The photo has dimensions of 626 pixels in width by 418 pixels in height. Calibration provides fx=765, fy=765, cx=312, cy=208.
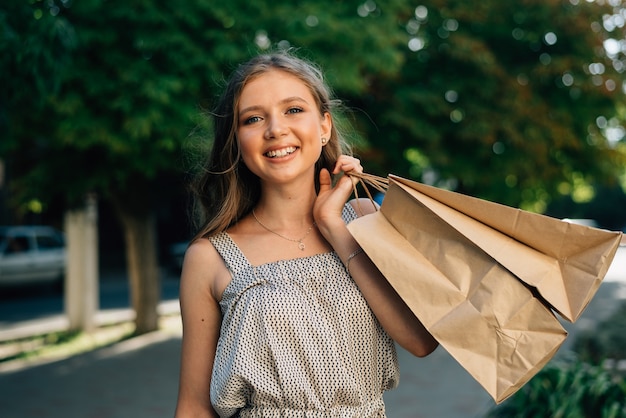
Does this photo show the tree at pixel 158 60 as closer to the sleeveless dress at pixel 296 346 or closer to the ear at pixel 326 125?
the ear at pixel 326 125

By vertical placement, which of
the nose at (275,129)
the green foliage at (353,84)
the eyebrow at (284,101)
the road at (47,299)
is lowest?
the road at (47,299)

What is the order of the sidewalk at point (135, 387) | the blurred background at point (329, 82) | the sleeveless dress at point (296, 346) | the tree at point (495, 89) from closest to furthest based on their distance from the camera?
the sleeveless dress at point (296, 346) → the sidewalk at point (135, 387) → the blurred background at point (329, 82) → the tree at point (495, 89)

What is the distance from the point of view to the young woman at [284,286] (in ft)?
6.53

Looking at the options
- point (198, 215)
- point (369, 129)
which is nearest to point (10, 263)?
point (369, 129)

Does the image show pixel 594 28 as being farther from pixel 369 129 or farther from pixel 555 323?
pixel 555 323

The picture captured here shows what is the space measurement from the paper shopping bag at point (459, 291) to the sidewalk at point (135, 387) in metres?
4.58

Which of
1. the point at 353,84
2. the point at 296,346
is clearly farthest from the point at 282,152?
the point at 353,84

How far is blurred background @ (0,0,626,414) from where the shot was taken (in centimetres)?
690

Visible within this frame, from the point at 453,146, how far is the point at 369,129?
1456mm

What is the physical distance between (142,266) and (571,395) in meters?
7.26

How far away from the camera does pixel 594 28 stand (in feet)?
37.6

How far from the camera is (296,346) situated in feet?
6.55

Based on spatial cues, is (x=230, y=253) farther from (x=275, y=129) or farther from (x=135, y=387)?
(x=135, y=387)

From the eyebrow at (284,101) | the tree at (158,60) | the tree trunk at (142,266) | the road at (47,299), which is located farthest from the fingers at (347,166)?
the road at (47,299)
